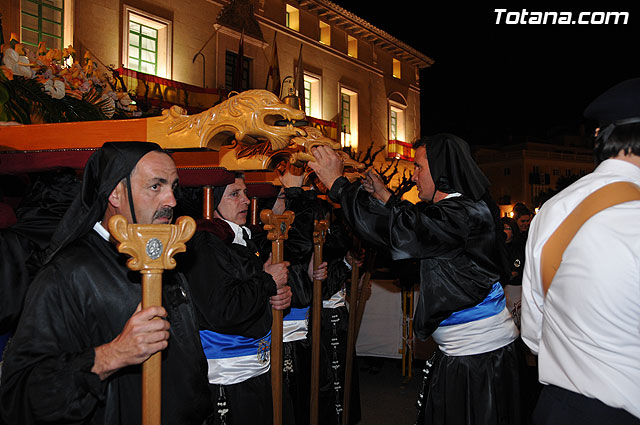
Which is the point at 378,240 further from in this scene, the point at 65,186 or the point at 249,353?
the point at 65,186

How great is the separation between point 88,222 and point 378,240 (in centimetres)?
157

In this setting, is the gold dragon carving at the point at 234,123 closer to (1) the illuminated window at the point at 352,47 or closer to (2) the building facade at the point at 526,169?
(1) the illuminated window at the point at 352,47

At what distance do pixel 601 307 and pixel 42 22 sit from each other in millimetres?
13179

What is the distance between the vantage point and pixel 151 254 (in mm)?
1739

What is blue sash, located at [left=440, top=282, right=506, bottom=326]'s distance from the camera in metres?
3.08

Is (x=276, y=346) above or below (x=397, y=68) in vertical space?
below

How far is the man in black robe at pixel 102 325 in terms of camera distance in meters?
1.77

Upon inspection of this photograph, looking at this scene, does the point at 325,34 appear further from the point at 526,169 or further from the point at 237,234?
the point at 526,169

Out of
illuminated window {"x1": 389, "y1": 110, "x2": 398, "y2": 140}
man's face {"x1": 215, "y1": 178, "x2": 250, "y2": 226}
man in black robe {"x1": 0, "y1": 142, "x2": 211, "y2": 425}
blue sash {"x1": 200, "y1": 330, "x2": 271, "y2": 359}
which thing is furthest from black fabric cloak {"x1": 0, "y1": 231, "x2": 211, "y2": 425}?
illuminated window {"x1": 389, "y1": 110, "x2": 398, "y2": 140}

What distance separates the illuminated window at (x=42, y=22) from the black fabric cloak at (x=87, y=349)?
37.1 ft

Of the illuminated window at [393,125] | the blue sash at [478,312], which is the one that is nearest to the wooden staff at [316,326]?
the blue sash at [478,312]

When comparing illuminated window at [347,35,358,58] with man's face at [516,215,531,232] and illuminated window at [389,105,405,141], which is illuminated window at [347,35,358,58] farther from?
man's face at [516,215,531,232]

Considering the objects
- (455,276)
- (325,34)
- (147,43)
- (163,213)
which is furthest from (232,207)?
(325,34)

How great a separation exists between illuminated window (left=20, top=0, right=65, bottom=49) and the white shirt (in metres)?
12.4
